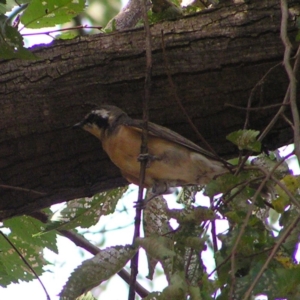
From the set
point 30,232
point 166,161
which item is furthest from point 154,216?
point 30,232

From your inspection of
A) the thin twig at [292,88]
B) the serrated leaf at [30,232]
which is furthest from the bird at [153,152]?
the thin twig at [292,88]

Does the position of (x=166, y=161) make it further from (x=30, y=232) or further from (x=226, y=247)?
(x=226, y=247)

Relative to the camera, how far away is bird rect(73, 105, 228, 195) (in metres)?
4.05

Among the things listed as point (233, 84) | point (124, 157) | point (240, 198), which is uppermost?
point (233, 84)

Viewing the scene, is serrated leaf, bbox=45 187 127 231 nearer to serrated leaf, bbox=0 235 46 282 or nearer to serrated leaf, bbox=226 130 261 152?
serrated leaf, bbox=0 235 46 282

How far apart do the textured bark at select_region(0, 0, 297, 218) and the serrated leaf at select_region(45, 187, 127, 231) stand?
0.25 metres

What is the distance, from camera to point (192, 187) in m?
4.62

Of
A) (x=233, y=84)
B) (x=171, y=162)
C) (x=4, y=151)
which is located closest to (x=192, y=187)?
(x=171, y=162)

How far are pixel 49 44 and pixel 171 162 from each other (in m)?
1.17

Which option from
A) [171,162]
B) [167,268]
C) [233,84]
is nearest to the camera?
[167,268]

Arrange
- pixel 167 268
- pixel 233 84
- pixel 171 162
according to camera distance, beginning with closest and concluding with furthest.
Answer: pixel 167 268, pixel 233 84, pixel 171 162

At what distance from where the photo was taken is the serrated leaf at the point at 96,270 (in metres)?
2.49

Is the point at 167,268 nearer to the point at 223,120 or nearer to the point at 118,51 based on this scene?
the point at 223,120

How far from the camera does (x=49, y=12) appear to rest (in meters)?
4.05
